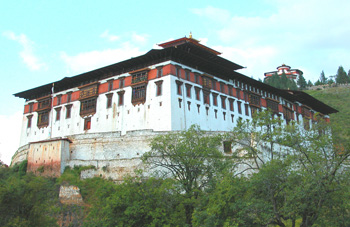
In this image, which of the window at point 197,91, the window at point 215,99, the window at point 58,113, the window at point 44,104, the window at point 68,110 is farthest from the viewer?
the window at point 44,104

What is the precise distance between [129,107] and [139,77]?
15.0 ft

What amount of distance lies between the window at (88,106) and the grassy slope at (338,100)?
61.5 m

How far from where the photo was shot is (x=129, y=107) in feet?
184

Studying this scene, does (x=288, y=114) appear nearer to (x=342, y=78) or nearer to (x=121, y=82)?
(x=121, y=82)

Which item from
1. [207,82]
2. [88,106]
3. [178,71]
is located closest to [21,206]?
[178,71]

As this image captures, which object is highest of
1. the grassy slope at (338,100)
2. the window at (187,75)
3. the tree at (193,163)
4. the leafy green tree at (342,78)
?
the leafy green tree at (342,78)

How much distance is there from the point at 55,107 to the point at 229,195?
48.0 metres

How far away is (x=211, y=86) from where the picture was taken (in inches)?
2335

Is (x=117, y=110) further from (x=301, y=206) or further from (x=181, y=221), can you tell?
(x=301, y=206)

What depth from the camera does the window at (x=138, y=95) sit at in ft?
180

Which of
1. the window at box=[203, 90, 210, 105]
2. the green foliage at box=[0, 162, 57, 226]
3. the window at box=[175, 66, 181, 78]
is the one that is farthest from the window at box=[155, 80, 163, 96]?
the green foliage at box=[0, 162, 57, 226]

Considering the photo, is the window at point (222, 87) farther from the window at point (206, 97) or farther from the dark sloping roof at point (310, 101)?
the dark sloping roof at point (310, 101)

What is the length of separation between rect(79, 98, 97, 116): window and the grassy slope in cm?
6154

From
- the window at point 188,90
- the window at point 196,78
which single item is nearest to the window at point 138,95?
the window at point 188,90
